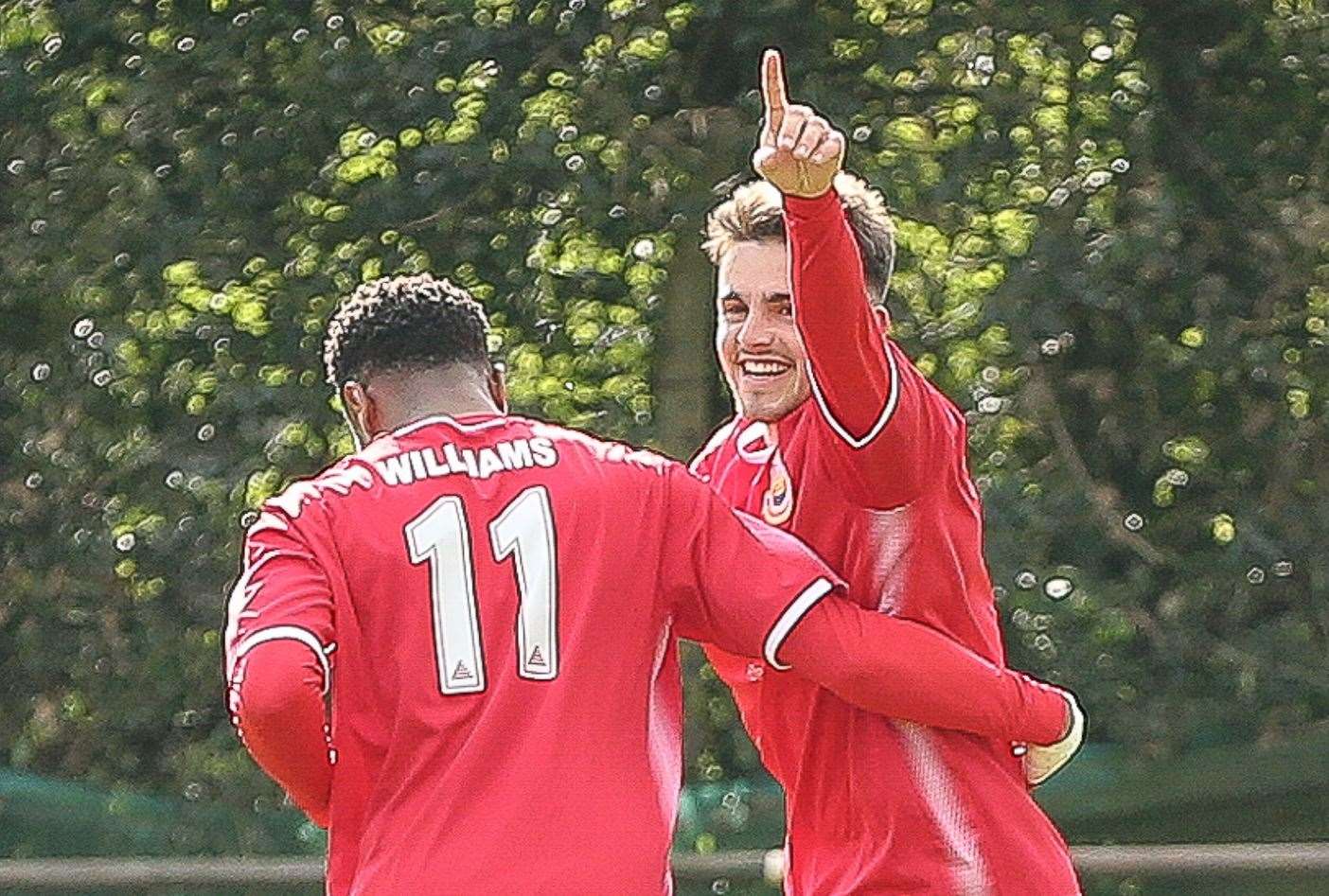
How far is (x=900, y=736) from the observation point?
3520 mm

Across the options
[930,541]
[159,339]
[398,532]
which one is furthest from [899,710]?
[159,339]

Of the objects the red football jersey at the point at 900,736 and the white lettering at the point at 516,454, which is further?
the red football jersey at the point at 900,736

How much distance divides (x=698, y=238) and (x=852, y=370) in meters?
4.28

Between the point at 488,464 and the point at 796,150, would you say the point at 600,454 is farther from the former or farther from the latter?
the point at 796,150

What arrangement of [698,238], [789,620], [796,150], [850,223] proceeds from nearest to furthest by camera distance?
[796,150], [789,620], [850,223], [698,238]

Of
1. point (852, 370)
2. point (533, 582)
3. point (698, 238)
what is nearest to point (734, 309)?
point (852, 370)

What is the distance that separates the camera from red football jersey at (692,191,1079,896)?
3459mm

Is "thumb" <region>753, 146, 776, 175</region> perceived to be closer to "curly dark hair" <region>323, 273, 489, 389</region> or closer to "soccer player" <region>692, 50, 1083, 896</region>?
"soccer player" <region>692, 50, 1083, 896</region>

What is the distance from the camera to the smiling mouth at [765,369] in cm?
353

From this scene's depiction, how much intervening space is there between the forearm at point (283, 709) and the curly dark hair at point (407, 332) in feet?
1.52

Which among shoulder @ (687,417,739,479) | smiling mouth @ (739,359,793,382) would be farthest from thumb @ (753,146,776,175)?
shoulder @ (687,417,739,479)

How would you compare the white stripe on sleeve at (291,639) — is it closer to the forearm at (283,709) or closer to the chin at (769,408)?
the forearm at (283,709)

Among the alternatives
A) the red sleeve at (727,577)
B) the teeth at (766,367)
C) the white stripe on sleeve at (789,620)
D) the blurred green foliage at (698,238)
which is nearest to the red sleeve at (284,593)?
the red sleeve at (727,577)

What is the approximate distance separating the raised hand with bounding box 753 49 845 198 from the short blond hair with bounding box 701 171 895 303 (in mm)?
293
